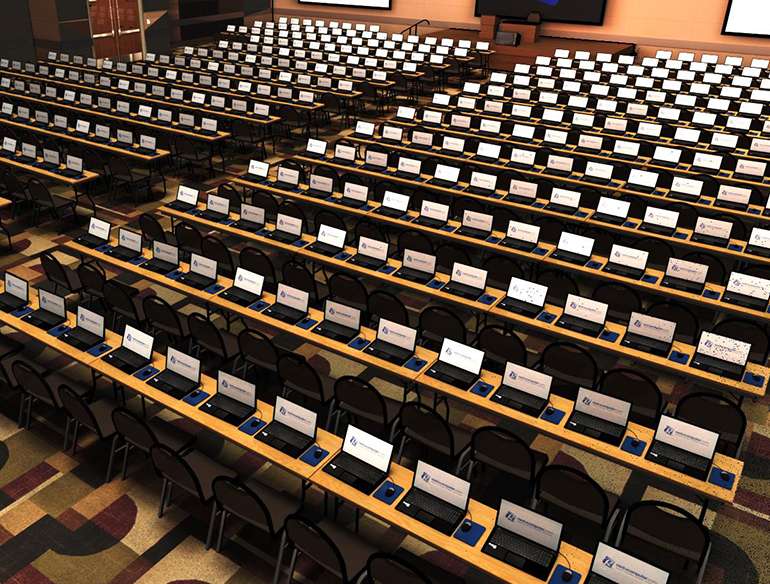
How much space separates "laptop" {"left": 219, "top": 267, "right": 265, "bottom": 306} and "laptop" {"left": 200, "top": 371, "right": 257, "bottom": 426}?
1.81 meters

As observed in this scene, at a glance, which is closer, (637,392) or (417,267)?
(637,392)

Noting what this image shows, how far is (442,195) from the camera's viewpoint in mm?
12148

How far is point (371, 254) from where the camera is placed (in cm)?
888

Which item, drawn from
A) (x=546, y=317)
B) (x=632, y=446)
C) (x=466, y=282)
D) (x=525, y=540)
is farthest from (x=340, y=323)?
(x=525, y=540)

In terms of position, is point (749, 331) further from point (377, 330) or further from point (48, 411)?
point (48, 411)

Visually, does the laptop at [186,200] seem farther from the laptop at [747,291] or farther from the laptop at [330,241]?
the laptop at [747,291]

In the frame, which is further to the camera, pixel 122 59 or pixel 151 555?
pixel 122 59

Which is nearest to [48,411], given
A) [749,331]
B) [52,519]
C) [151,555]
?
[52,519]

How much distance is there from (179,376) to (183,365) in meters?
0.14

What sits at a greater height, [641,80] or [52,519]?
[641,80]

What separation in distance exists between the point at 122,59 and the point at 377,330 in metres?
21.1

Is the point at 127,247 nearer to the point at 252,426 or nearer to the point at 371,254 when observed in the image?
the point at 371,254

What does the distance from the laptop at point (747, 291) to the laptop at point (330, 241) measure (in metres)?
4.73

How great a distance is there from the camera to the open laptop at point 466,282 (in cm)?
801
